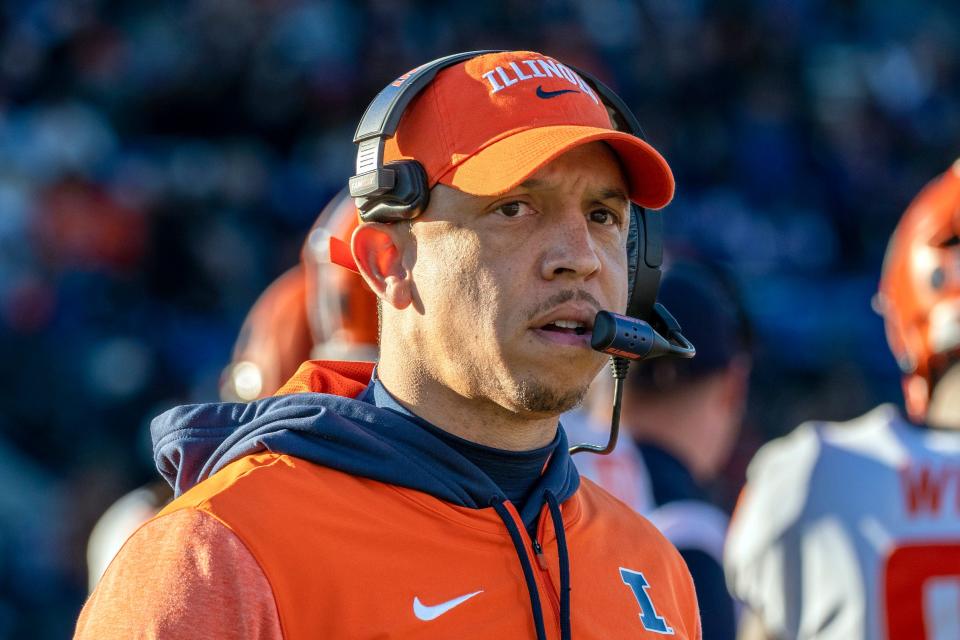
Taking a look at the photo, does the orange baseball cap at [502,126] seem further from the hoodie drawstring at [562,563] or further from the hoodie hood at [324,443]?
the hoodie drawstring at [562,563]

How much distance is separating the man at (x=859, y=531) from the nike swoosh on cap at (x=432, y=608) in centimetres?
155

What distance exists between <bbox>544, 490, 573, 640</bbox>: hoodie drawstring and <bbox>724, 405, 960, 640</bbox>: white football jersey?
1289 mm

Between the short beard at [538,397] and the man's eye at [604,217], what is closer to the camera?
the short beard at [538,397]

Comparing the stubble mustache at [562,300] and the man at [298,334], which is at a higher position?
the stubble mustache at [562,300]

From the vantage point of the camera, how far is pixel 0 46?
9.13m

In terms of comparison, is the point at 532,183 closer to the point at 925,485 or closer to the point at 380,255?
the point at 380,255

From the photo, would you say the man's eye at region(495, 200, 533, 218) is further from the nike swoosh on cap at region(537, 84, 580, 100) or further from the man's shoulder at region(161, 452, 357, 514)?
the man's shoulder at region(161, 452, 357, 514)

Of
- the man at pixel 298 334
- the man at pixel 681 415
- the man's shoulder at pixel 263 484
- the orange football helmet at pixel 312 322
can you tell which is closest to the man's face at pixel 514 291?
the man's shoulder at pixel 263 484

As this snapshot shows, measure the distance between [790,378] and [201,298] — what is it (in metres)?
3.85

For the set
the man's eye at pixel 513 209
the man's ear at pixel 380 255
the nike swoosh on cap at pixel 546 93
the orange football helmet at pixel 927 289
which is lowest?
the orange football helmet at pixel 927 289

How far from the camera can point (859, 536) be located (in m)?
3.14

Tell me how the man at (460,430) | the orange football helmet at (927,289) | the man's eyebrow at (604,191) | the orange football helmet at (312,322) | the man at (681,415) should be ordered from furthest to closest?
1. the orange football helmet at (312,322)
2. the orange football helmet at (927,289)
3. the man at (681,415)
4. the man's eyebrow at (604,191)
5. the man at (460,430)

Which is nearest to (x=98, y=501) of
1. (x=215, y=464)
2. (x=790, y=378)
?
(x=790, y=378)

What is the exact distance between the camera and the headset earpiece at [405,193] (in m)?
2.01
